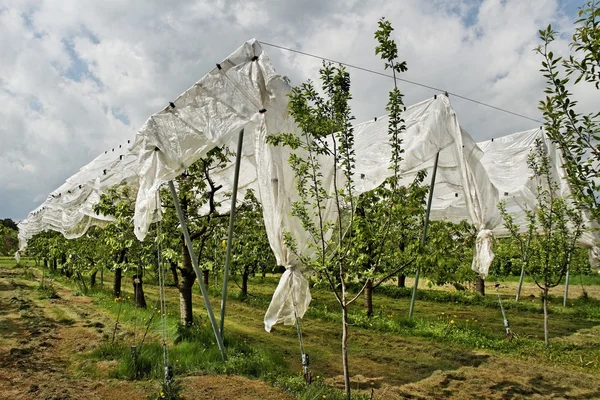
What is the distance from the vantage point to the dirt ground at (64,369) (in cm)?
500

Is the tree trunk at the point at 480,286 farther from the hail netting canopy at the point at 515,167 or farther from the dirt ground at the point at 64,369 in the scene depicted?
the dirt ground at the point at 64,369

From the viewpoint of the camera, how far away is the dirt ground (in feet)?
16.4

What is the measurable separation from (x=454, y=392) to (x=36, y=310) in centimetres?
1155

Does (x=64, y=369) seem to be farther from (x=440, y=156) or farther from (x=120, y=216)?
(x=440, y=156)

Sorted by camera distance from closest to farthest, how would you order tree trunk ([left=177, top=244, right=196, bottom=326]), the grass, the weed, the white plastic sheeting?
the grass
the white plastic sheeting
tree trunk ([left=177, top=244, right=196, bottom=326])
the weed

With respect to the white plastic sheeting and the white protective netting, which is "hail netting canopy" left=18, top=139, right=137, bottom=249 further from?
the white plastic sheeting

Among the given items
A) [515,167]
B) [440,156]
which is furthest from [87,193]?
[515,167]

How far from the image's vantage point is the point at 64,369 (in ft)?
20.6

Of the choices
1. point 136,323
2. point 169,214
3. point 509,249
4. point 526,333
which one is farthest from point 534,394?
point 136,323

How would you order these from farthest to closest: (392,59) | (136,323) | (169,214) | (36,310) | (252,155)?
(36,310), (136,323), (169,214), (252,155), (392,59)

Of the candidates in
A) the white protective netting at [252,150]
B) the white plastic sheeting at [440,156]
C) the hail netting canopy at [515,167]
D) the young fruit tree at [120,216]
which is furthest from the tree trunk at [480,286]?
the young fruit tree at [120,216]

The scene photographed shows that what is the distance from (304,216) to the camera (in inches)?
194

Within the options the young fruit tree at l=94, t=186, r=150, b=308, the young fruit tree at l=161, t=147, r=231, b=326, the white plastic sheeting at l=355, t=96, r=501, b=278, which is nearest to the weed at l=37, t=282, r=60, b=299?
the young fruit tree at l=94, t=186, r=150, b=308

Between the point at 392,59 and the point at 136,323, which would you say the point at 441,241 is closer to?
the point at 392,59
